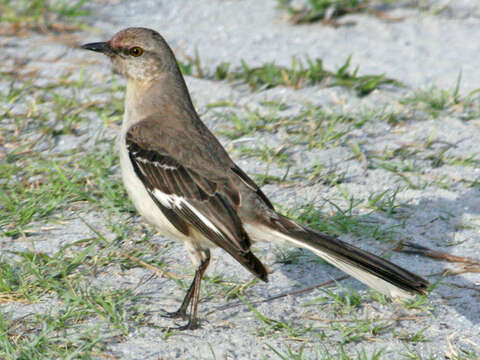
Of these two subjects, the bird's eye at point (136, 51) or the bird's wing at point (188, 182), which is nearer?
the bird's wing at point (188, 182)

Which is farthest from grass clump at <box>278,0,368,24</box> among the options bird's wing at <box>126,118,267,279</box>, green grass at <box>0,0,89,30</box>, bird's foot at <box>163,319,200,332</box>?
bird's foot at <box>163,319,200,332</box>

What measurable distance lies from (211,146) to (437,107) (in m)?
3.14

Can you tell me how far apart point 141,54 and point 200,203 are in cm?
145

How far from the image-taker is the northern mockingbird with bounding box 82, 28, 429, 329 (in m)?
4.50

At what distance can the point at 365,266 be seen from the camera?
4.48 meters

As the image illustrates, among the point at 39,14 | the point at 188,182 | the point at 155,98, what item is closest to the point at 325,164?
the point at 155,98

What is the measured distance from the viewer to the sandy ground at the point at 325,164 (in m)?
4.57

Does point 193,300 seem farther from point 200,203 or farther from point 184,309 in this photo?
point 200,203

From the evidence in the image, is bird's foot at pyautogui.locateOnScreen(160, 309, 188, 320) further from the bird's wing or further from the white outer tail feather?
the white outer tail feather

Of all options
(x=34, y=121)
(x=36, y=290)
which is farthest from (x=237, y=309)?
(x=34, y=121)

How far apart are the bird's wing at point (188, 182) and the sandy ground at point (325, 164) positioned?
0.58 m

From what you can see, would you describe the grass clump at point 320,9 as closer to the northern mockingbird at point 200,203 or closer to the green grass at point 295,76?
the green grass at point 295,76

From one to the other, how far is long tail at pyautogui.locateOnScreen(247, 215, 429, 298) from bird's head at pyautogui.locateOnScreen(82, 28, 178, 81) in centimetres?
177

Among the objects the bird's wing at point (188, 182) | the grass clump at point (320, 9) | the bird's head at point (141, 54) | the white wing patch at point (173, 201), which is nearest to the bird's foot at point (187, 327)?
the bird's wing at point (188, 182)
